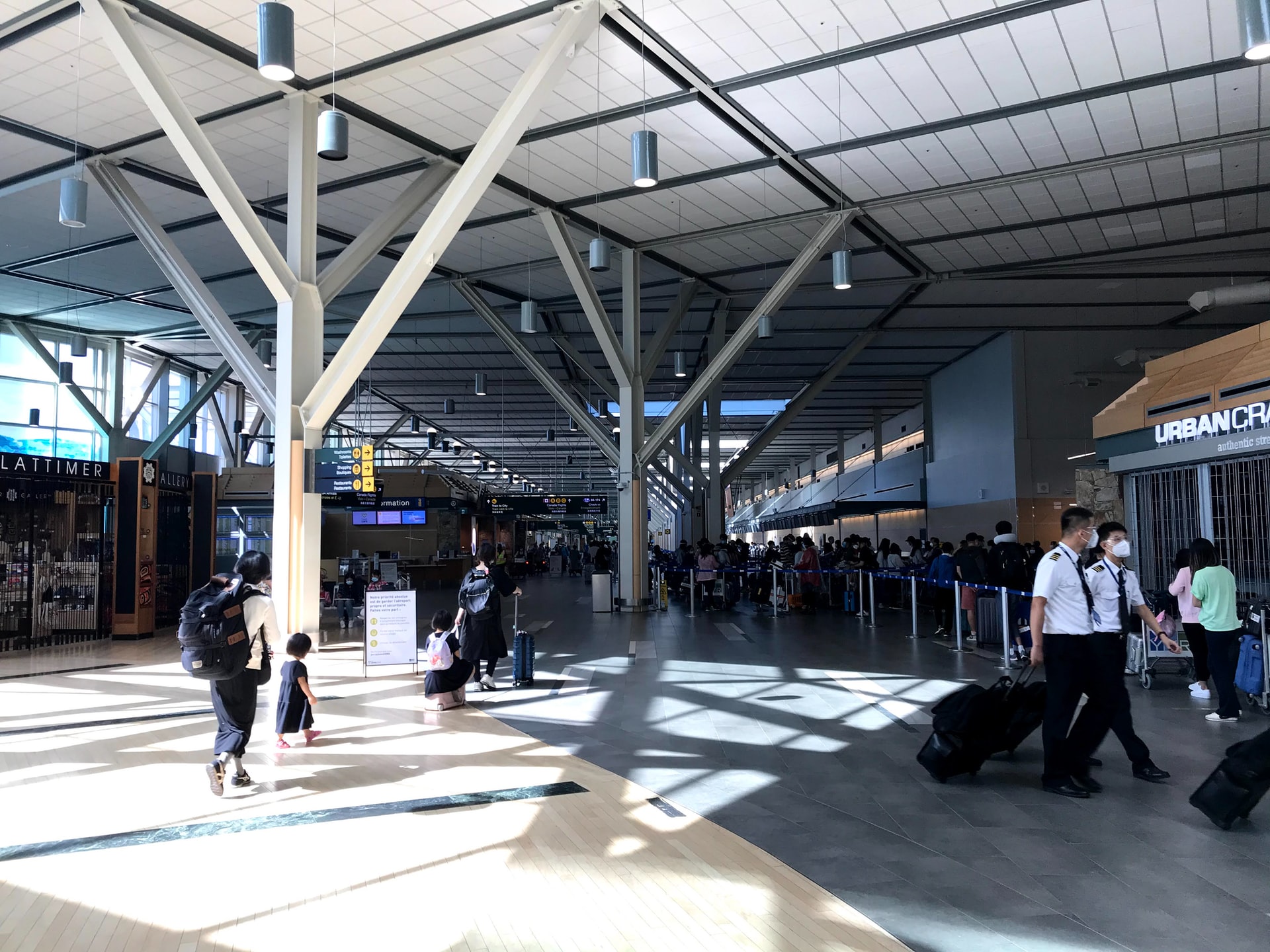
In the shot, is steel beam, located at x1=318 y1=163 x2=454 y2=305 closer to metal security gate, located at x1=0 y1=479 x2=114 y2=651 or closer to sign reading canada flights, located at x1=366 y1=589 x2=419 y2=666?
sign reading canada flights, located at x1=366 y1=589 x2=419 y2=666

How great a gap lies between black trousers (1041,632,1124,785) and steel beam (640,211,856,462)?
11.4 metres

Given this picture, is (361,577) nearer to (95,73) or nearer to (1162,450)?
(95,73)

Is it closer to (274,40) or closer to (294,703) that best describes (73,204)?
(274,40)

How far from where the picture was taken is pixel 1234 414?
9.59 metres

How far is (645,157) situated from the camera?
9.03 metres

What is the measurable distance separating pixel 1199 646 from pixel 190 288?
507 inches

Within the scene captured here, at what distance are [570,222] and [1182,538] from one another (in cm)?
1081

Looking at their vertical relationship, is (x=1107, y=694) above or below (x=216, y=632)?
below

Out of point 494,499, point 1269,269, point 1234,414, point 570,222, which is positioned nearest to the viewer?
point 1234,414

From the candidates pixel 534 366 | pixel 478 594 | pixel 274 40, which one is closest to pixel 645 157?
pixel 274 40

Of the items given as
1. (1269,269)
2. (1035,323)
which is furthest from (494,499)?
(1269,269)

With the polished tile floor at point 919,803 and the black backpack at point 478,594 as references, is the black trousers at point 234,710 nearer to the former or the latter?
the polished tile floor at point 919,803

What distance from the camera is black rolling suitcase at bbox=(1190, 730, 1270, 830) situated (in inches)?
184

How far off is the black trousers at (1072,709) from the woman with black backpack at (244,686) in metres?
4.87
